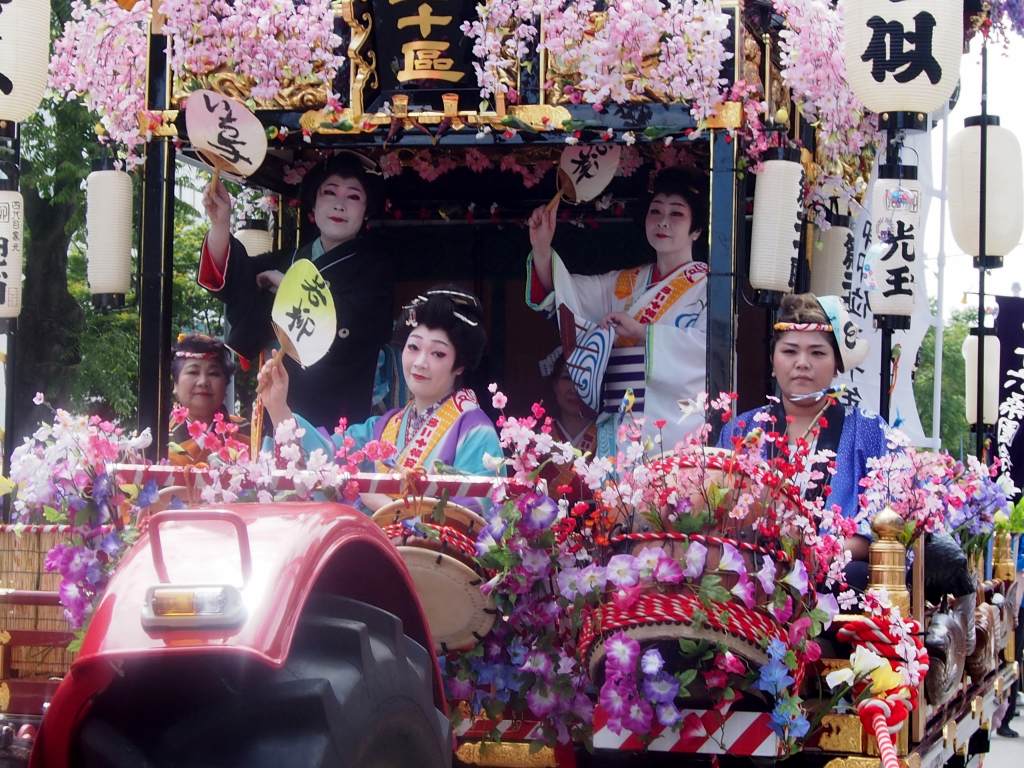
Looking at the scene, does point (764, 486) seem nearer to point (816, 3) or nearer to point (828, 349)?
point (828, 349)

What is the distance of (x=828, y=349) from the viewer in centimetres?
617

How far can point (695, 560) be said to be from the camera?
13.9 ft

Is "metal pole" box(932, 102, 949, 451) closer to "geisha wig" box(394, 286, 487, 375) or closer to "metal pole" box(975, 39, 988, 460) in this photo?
"metal pole" box(975, 39, 988, 460)

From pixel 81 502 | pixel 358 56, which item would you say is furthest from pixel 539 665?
pixel 358 56

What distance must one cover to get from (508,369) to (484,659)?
3.96 metres

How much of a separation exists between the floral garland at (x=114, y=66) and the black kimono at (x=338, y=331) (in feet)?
3.22

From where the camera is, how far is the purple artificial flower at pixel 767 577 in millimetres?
4250

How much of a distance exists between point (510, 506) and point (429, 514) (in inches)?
11.2

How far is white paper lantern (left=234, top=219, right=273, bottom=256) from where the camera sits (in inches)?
334

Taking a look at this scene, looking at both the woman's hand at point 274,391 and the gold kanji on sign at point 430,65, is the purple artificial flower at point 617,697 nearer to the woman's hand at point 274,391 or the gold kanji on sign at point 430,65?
the woman's hand at point 274,391

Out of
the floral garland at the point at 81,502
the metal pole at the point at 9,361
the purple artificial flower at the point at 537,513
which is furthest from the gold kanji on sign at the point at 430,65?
the purple artificial flower at the point at 537,513

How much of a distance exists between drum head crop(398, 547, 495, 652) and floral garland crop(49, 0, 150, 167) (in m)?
3.07

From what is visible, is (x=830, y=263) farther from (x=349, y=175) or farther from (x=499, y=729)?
(x=499, y=729)

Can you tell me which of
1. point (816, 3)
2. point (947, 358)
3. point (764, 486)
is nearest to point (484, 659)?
point (764, 486)
